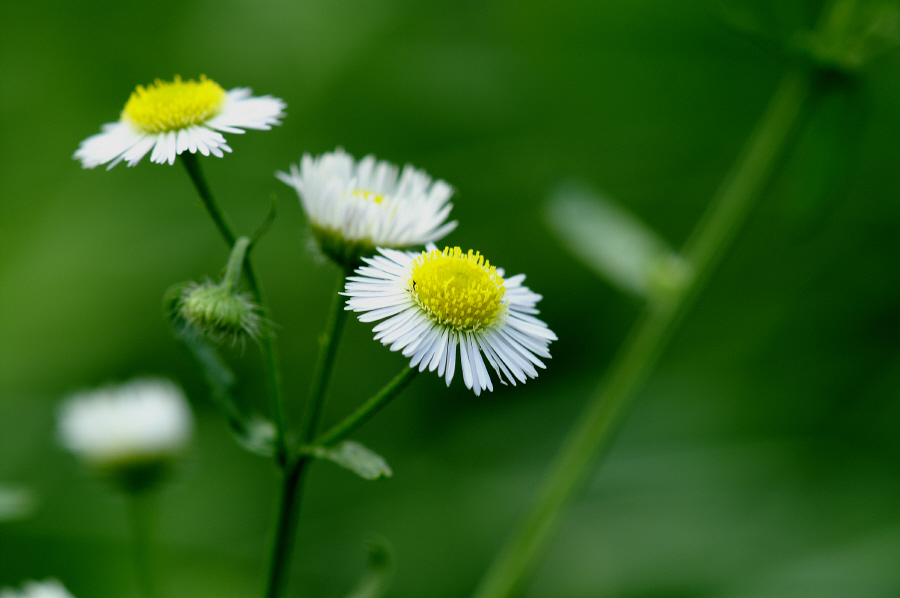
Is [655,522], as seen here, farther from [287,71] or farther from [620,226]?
[287,71]

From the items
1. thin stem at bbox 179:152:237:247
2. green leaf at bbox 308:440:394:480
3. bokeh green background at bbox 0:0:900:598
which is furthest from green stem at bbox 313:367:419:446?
bokeh green background at bbox 0:0:900:598

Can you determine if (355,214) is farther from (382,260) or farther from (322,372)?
(322,372)

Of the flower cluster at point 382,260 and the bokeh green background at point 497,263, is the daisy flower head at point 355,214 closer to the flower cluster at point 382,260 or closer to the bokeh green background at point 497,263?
the flower cluster at point 382,260

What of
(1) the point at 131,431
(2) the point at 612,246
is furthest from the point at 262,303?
(2) the point at 612,246

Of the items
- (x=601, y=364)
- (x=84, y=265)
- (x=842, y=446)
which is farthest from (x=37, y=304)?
(x=842, y=446)

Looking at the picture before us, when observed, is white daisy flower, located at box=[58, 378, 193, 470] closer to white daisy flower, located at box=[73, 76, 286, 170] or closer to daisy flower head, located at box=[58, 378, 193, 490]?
daisy flower head, located at box=[58, 378, 193, 490]
